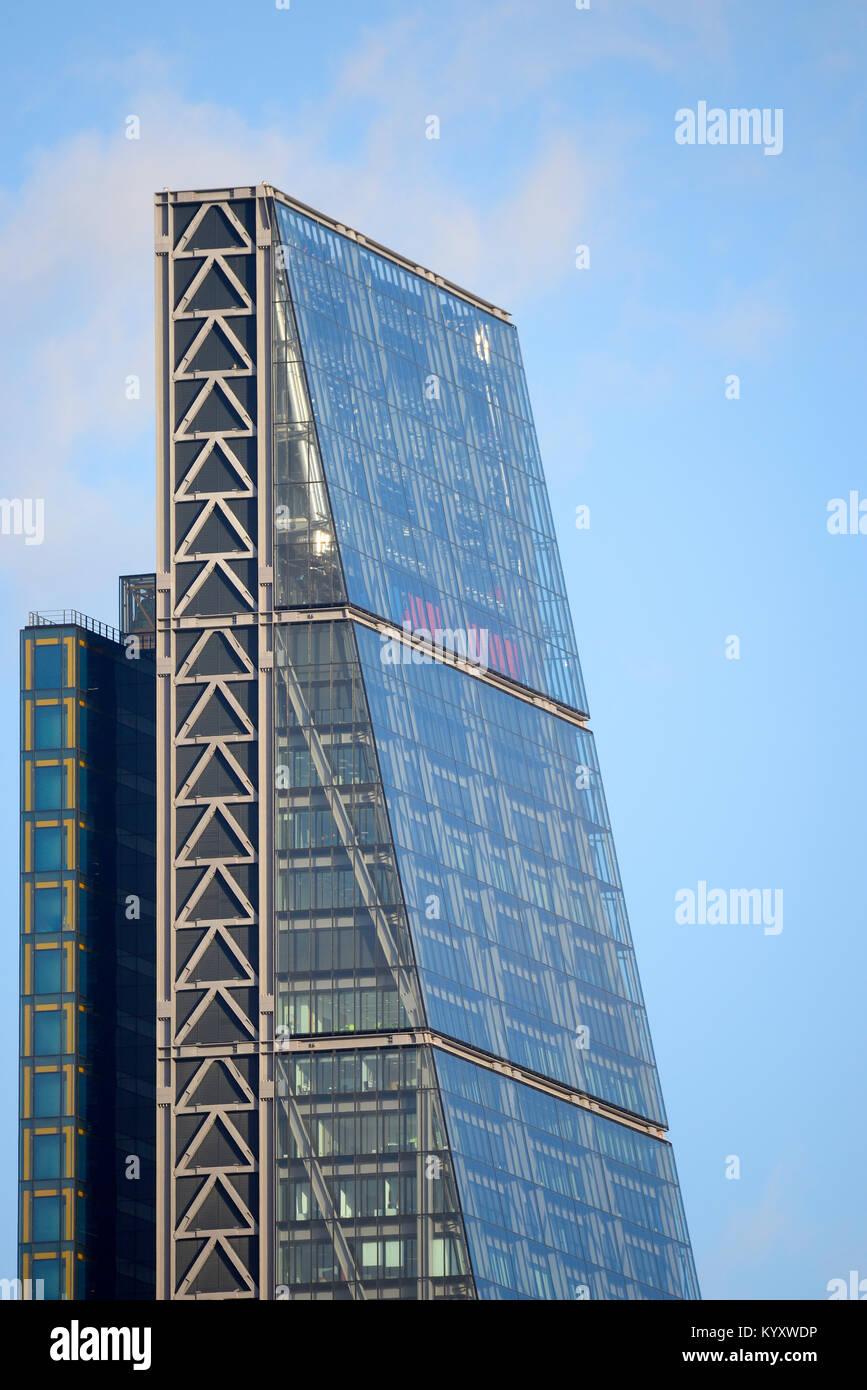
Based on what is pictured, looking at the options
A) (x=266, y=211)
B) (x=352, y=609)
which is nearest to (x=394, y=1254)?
(x=352, y=609)

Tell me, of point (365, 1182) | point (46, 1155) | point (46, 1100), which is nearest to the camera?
point (365, 1182)

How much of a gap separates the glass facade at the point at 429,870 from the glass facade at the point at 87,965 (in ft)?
80.4

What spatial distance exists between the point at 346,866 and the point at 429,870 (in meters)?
6.54

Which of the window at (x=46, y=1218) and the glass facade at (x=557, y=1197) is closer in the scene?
the glass facade at (x=557, y=1197)

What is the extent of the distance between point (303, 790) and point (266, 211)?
38.1m

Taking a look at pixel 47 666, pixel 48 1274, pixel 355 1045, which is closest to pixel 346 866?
pixel 355 1045

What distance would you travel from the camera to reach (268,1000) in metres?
154

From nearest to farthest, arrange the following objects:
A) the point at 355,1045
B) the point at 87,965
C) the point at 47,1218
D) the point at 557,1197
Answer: the point at 355,1045, the point at 557,1197, the point at 47,1218, the point at 87,965

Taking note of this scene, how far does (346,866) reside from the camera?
155125mm

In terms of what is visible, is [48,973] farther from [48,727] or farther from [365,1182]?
[365,1182]

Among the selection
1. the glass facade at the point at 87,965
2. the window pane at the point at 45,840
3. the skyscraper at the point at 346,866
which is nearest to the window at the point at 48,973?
the glass facade at the point at 87,965

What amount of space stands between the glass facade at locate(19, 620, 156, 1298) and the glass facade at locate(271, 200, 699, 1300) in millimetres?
24502

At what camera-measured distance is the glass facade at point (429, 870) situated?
5940 inches

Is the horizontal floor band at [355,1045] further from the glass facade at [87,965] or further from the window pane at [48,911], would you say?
the window pane at [48,911]
